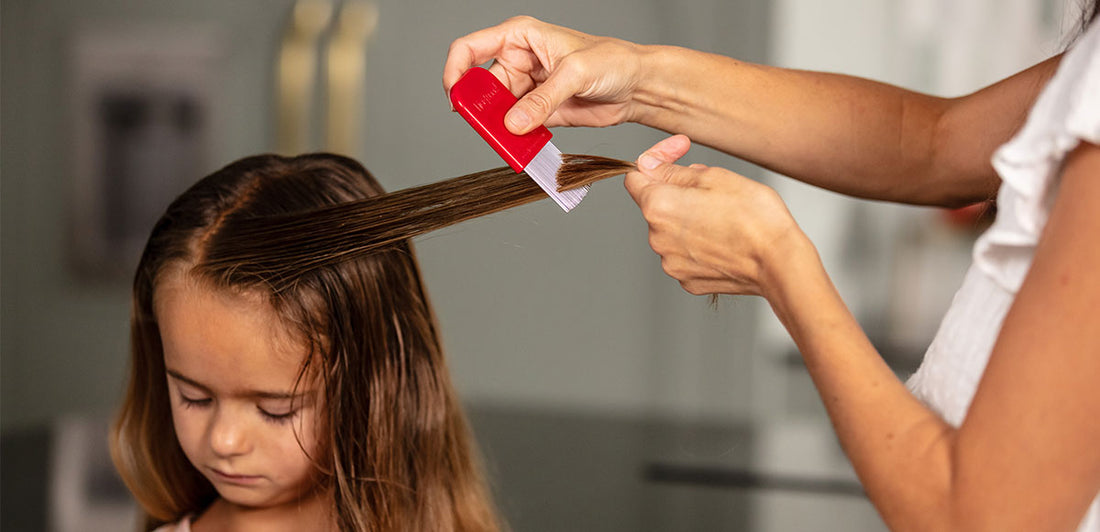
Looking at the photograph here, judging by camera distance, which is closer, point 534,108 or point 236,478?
point 534,108

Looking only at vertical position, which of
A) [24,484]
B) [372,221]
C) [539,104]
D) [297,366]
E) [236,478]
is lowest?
[24,484]

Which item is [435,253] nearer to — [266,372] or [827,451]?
[827,451]

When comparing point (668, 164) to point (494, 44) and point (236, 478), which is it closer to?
point (494, 44)

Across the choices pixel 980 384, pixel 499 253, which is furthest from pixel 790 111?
pixel 499 253

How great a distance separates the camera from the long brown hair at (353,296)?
31.7 inches

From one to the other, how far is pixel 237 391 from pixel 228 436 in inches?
1.6

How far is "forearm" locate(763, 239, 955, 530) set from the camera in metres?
0.54

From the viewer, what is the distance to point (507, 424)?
197 centimetres

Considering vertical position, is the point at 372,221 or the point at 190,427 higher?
the point at 372,221

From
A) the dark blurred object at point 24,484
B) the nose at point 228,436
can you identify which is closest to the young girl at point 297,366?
the nose at point 228,436

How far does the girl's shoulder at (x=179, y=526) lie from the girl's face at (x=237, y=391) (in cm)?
14

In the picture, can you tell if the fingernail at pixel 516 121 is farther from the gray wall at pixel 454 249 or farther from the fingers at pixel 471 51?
the gray wall at pixel 454 249

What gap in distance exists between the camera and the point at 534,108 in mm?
710

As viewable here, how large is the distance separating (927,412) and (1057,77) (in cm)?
21
